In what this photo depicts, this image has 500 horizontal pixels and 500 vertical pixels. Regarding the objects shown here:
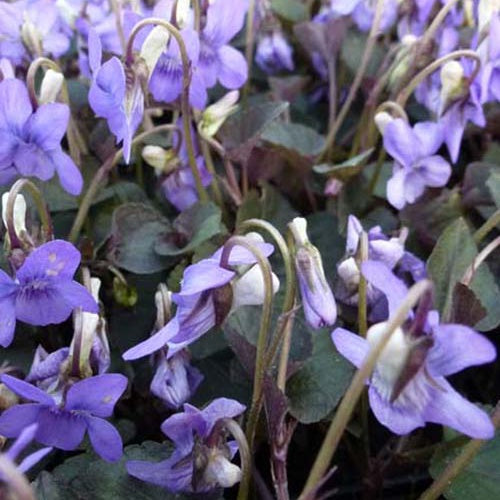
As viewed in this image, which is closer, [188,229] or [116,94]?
[116,94]

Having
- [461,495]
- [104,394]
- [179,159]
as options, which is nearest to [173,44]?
[179,159]

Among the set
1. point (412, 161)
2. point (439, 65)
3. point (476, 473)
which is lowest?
point (476, 473)

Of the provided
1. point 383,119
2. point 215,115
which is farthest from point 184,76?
point 383,119

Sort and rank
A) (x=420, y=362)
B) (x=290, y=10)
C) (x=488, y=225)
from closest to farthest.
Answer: (x=420, y=362), (x=488, y=225), (x=290, y=10)

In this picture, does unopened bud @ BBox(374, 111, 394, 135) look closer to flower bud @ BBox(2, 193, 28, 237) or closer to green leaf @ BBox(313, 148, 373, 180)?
green leaf @ BBox(313, 148, 373, 180)

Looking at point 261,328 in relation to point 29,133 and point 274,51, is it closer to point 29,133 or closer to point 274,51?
point 29,133

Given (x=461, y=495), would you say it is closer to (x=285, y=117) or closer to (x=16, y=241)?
(x=16, y=241)
